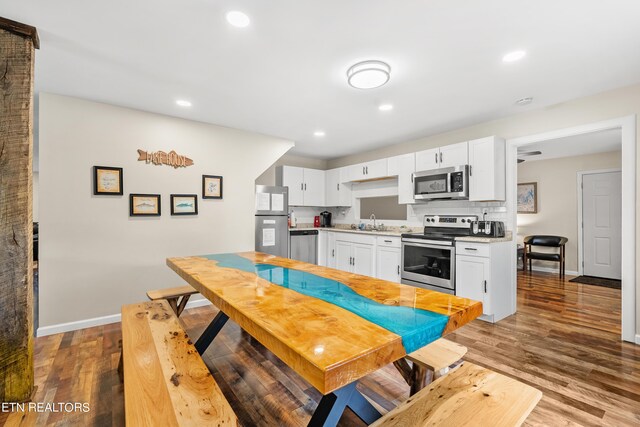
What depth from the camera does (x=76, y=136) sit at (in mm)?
2979

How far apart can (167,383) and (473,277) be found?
3.16 metres

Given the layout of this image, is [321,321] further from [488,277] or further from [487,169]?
→ [487,169]

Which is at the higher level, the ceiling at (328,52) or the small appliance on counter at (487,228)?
the ceiling at (328,52)

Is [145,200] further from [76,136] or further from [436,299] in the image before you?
[436,299]

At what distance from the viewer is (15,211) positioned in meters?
1.85

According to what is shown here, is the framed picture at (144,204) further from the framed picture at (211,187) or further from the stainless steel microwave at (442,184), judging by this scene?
the stainless steel microwave at (442,184)

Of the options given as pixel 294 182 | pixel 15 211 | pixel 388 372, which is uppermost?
pixel 294 182

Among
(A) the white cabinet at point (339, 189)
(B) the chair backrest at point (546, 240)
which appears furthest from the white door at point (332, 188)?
(B) the chair backrest at point (546, 240)

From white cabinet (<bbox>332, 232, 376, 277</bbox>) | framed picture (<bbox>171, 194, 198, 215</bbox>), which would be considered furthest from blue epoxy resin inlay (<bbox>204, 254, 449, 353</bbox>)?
white cabinet (<bbox>332, 232, 376, 277</bbox>)

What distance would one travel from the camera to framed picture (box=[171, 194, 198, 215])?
355 cm

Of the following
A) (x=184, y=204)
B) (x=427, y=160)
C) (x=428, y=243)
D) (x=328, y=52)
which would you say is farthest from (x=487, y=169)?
(x=184, y=204)

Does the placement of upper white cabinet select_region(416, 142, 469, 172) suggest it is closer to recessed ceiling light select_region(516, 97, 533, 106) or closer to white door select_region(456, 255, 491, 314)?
recessed ceiling light select_region(516, 97, 533, 106)

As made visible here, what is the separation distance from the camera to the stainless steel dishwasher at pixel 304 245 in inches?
199

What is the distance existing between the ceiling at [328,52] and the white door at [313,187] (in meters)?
2.31
